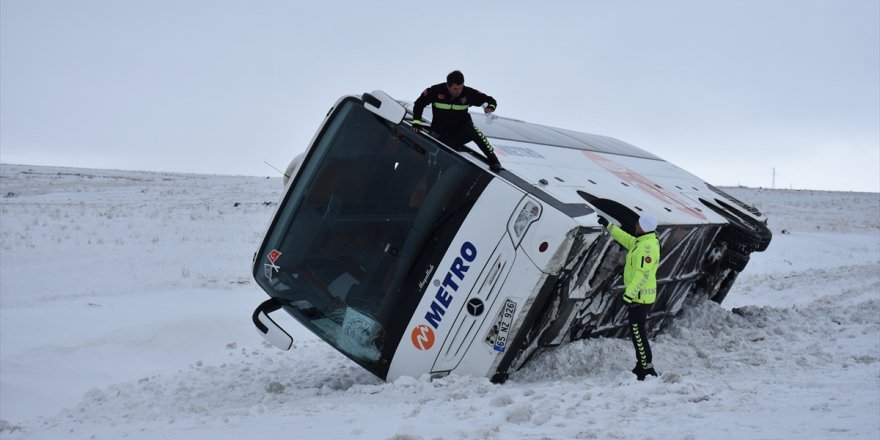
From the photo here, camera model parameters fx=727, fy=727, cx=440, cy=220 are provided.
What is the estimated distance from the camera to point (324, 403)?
16.2 ft

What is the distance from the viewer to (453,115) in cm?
525

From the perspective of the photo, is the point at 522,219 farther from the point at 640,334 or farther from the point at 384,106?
the point at 640,334

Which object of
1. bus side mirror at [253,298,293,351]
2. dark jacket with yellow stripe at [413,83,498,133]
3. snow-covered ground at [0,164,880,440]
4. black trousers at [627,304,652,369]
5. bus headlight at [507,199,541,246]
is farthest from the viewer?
black trousers at [627,304,652,369]

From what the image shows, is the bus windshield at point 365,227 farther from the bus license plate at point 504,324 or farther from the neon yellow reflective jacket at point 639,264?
the neon yellow reflective jacket at point 639,264

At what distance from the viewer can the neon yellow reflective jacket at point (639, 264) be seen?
16.7 feet

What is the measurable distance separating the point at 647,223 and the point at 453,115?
1591 mm

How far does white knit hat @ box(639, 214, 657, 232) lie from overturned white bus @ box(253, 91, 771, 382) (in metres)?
0.22

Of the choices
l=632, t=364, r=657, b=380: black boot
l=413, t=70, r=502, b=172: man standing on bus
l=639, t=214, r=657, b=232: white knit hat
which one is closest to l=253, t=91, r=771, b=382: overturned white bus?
l=413, t=70, r=502, b=172: man standing on bus

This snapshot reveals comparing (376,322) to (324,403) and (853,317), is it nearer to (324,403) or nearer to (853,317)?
(324,403)

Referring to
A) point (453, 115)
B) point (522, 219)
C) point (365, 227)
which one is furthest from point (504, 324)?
point (453, 115)

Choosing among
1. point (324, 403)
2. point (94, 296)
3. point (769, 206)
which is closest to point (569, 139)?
point (324, 403)

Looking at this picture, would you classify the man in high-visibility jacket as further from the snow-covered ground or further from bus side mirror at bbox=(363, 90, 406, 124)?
bus side mirror at bbox=(363, 90, 406, 124)

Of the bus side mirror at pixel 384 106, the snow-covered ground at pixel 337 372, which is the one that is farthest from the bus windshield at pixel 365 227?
the snow-covered ground at pixel 337 372

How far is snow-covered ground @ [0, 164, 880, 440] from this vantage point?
378cm
